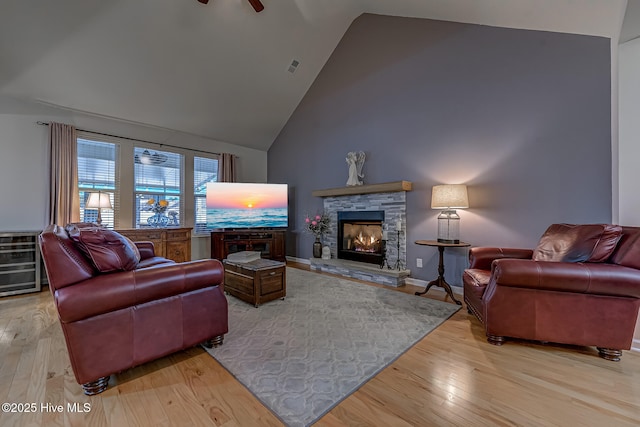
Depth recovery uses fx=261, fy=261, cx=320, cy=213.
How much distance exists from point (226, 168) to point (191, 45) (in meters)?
2.34

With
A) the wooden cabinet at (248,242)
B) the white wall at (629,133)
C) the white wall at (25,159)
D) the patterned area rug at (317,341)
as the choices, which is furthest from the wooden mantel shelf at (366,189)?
the white wall at (25,159)

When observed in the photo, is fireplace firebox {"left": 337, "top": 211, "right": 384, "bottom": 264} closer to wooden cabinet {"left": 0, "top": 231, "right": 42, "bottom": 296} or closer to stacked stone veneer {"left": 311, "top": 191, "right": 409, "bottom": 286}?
stacked stone veneer {"left": 311, "top": 191, "right": 409, "bottom": 286}

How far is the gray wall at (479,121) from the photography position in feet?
8.57

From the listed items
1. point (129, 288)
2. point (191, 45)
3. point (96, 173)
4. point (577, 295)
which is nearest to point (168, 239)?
point (96, 173)

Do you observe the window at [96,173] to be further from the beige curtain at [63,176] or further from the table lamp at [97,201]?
the table lamp at [97,201]

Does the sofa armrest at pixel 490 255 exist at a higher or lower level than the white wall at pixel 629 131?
lower

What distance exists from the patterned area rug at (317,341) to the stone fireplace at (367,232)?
58cm

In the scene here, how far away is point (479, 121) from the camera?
3232 mm

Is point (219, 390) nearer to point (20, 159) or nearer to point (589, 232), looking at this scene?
point (589, 232)

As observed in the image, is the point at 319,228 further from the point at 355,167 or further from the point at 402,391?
the point at 402,391

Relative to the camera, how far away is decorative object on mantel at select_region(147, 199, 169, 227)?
4641mm

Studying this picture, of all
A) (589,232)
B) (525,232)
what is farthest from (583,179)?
(589,232)

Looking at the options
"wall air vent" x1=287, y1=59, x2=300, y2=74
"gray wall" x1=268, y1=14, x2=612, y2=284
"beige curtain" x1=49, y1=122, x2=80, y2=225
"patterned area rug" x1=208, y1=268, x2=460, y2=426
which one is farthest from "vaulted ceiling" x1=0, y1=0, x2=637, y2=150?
"patterned area rug" x1=208, y1=268, x2=460, y2=426

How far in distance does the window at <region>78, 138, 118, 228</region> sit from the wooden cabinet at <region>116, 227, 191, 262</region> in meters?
0.69
